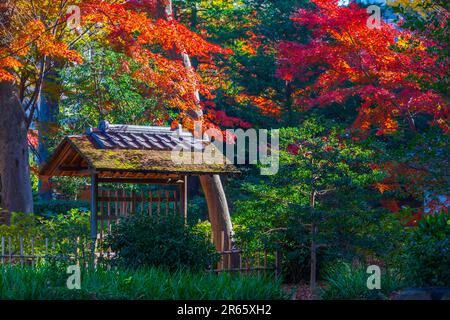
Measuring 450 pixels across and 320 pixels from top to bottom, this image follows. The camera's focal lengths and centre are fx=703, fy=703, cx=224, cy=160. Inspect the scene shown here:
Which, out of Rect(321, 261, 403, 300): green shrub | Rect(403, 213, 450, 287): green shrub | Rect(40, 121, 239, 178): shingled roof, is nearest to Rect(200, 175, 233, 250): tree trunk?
Rect(40, 121, 239, 178): shingled roof

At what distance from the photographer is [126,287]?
32.6ft

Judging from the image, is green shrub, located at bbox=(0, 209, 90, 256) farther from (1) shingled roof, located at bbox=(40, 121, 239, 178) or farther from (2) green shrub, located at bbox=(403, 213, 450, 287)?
(2) green shrub, located at bbox=(403, 213, 450, 287)

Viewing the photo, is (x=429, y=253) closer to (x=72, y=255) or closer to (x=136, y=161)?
(x=136, y=161)

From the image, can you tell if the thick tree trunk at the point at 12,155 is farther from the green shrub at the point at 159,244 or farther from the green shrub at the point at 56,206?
the green shrub at the point at 56,206

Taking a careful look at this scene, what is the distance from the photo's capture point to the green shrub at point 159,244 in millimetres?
11883

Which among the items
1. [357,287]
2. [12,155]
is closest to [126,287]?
[357,287]

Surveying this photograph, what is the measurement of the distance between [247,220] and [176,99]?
5620 millimetres

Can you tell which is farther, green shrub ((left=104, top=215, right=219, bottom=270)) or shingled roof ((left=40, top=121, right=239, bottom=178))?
shingled roof ((left=40, top=121, right=239, bottom=178))

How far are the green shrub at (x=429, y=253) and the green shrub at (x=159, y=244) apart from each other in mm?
3624

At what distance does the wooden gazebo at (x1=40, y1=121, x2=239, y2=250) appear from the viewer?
14.0m

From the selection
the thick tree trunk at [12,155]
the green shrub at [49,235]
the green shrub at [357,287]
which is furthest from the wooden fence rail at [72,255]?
the thick tree trunk at [12,155]

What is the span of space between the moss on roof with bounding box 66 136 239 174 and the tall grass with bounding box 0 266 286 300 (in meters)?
3.44
